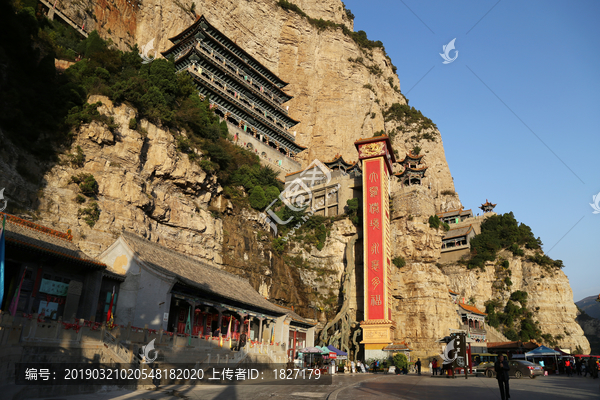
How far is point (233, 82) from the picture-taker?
56594mm

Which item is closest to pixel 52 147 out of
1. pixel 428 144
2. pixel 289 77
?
pixel 289 77

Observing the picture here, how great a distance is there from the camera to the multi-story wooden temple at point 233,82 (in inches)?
2058

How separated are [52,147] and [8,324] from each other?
17452 mm

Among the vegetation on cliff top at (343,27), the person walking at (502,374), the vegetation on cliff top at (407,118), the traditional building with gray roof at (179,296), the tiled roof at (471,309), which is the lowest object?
the person walking at (502,374)

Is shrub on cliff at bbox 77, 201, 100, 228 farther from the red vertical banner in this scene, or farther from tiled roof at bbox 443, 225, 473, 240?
tiled roof at bbox 443, 225, 473, 240

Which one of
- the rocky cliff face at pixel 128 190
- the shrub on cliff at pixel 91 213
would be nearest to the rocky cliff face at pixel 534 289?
the rocky cliff face at pixel 128 190

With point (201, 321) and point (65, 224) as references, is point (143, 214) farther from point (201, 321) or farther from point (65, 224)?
point (201, 321)

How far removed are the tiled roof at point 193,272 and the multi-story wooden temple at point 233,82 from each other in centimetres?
2367

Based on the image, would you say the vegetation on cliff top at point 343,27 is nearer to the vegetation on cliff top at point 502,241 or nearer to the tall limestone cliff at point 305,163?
the tall limestone cliff at point 305,163

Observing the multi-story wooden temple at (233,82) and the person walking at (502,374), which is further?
the multi-story wooden temple at (233,82)

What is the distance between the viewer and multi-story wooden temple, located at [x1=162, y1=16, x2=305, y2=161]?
5228cm

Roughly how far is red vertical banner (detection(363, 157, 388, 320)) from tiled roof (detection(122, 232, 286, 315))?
1335cm

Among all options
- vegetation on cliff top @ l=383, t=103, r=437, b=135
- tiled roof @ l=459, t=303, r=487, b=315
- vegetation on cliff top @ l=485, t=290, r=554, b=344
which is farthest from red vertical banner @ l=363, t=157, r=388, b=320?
vegetation on cliff top @ l=383, t=103, r=437, b=135

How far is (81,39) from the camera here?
4456 centimetres
